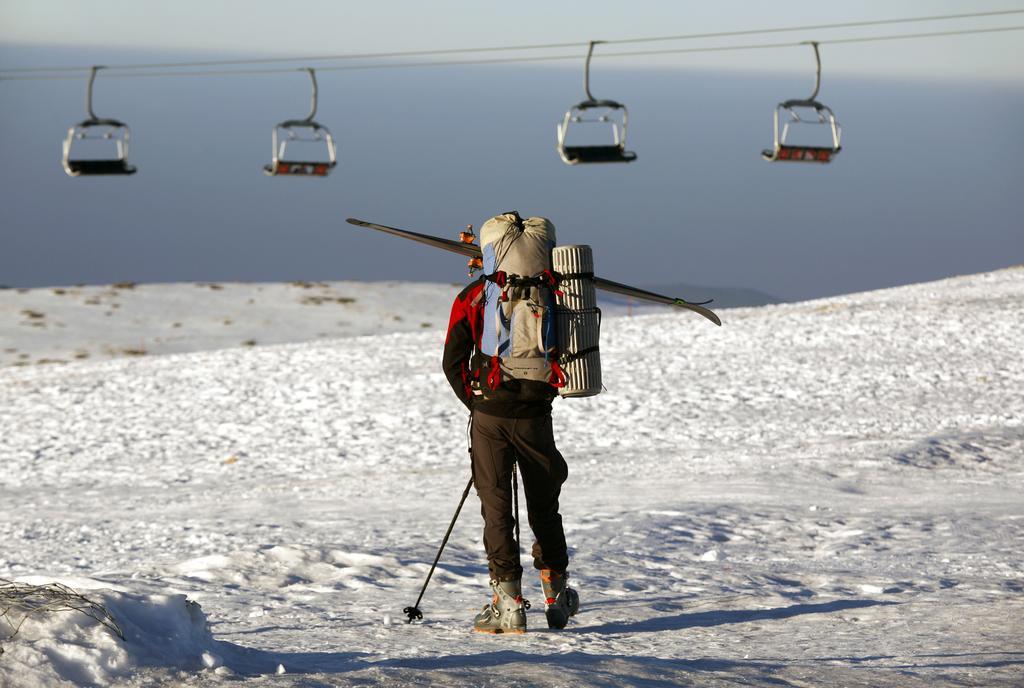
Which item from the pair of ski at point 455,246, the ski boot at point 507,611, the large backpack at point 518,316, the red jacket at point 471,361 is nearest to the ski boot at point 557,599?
the ski boot at point 507,611

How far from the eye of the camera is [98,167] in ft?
66.1

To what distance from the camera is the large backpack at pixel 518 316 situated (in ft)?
24.7

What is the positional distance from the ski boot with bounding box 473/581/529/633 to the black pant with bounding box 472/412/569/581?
57mm

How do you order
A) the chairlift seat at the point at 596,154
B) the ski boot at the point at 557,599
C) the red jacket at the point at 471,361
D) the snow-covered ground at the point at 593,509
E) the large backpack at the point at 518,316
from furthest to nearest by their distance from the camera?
the chairlift seat at the point at 596,154, the ski boot at the point at 557,599, the red jacket at the point at 471,361, the large backpack at the point at 518,316, the snow-covered ground at the point at 593,509

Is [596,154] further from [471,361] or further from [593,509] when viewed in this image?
[471,361]

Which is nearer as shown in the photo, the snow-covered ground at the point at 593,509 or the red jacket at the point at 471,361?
the snow-covered ground at the point at 593,509

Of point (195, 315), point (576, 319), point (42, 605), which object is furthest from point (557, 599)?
point (195, 315)

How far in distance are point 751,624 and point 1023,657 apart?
1641mm

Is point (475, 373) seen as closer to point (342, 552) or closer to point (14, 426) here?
point (342, 552)

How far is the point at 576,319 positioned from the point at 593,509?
15.9ft

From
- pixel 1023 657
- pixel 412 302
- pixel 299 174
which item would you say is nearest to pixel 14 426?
pixel 299 174

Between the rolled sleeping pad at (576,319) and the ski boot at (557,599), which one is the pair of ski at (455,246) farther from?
the ski boot at (557,599)

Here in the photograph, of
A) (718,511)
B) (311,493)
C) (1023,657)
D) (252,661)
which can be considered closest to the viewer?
(252,661)

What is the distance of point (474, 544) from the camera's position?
10.7 metres
